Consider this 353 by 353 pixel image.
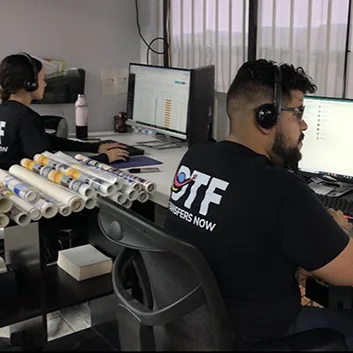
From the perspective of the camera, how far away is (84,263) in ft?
7.08

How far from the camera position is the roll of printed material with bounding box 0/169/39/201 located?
5.85 feet

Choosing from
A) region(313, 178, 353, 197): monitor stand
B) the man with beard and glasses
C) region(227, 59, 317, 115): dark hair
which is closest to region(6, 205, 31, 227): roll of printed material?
the man with beard and glasses

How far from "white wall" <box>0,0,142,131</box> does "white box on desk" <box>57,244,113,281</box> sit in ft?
4.29

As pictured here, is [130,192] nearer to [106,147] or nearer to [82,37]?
[106,147]

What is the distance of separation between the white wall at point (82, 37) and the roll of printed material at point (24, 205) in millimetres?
1541

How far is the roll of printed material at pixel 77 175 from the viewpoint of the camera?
184 cm

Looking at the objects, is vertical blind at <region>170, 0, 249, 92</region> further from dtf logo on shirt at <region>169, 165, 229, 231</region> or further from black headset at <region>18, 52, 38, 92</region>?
dtf logo on shirt at <region>169, 165, 229, 231</region>

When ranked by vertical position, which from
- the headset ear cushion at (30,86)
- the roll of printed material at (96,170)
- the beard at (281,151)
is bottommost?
the roll of printed material at (96,170)

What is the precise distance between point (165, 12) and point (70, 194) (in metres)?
1.88

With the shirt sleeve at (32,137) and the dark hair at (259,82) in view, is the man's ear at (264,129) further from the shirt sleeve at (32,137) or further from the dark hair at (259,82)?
the shirt sleeve at (32,137)

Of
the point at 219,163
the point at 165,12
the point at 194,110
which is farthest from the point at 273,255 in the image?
the point at 165,12

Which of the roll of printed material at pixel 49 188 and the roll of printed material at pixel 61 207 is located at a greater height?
the roll of printed material at pixel 49 188

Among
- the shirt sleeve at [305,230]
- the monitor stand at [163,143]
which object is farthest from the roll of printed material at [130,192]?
the monitor stand at [163,143]

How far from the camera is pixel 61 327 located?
2.48 m
